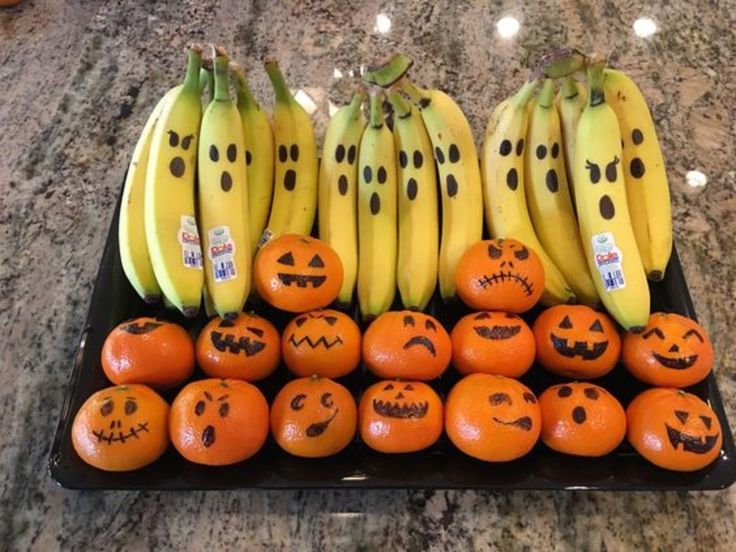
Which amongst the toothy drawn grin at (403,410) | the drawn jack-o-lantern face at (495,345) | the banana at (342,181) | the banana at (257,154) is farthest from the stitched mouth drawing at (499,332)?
the banana at (257,154)

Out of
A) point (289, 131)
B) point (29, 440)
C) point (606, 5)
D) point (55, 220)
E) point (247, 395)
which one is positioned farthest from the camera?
point (606, 5)

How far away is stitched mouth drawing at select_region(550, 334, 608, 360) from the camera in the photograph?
2.72 ft

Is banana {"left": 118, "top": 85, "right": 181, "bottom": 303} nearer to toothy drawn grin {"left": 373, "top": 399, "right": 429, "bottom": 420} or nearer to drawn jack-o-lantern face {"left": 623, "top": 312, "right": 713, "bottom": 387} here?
toothy drawn grin {"left": 373, "top": 399, "right": 429, "bottom": 420}

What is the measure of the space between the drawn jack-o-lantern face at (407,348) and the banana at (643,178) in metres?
0.33

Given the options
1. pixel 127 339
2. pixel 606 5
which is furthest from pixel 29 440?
pixel 606 5

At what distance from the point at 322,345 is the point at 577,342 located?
1.02 feet

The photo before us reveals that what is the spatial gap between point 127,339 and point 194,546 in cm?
26

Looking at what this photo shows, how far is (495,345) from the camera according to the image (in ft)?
2.66

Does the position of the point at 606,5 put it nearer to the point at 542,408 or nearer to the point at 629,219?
the point at 629,219

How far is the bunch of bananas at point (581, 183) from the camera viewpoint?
35.6 inches

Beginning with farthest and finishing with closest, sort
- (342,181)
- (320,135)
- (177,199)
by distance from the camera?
(320,135)
(342,181)
(177,199)

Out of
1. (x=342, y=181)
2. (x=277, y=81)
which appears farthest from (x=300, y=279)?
(x=277, y=81)

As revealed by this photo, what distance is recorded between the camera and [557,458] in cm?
81

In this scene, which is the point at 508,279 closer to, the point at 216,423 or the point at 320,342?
the point at 320,342
